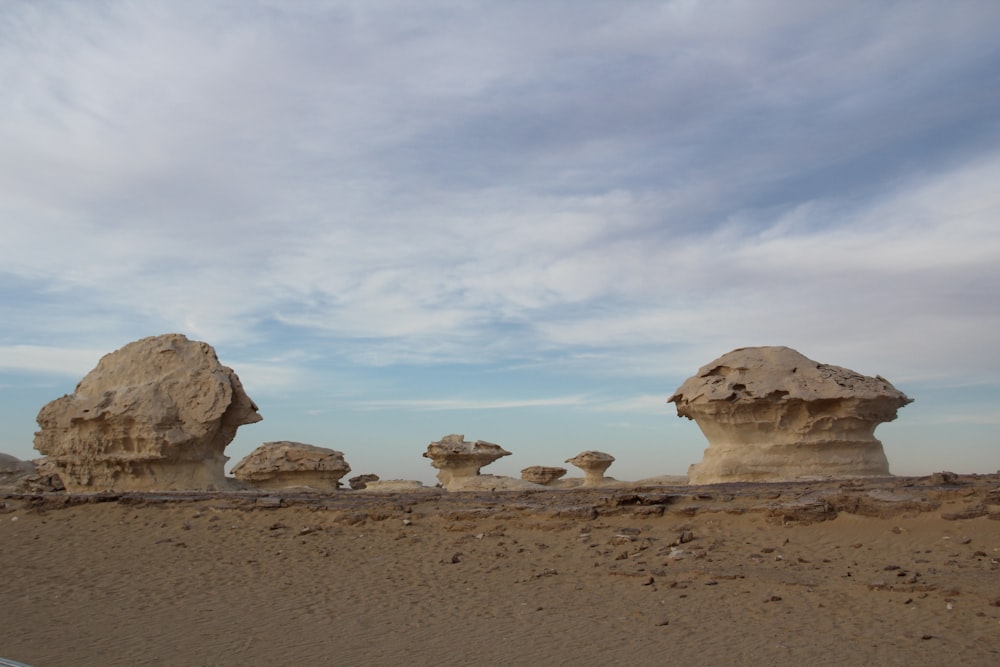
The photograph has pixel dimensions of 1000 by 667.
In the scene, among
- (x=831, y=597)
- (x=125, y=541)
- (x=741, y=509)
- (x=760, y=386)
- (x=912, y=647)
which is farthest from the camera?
(x=760, y=386)

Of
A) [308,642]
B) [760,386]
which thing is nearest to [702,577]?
[308,642]

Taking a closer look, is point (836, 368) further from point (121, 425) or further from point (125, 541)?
point (121, 425)

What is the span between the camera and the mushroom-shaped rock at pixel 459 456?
22844 millimetres

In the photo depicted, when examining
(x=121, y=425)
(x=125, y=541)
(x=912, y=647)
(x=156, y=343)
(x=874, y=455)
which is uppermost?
(x=156, y=343)

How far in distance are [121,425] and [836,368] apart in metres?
13.6

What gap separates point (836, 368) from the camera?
14.2 meters

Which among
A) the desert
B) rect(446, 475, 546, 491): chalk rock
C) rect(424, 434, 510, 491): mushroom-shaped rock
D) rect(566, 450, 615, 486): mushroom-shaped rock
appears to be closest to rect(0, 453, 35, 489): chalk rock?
the desert

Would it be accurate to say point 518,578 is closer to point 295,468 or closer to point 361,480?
point 295,468

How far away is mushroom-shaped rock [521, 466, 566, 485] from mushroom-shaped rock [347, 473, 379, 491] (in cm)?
531

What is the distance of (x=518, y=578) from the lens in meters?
8.24

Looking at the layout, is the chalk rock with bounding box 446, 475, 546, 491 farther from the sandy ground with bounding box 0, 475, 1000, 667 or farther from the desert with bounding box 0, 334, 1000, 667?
the sandy ground with bounding box 0, 475, 1000, 667

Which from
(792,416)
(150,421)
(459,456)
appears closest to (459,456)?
(459,456)

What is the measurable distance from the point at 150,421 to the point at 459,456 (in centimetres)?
975

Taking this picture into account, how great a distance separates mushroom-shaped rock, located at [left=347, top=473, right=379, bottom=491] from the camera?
24203 mm
